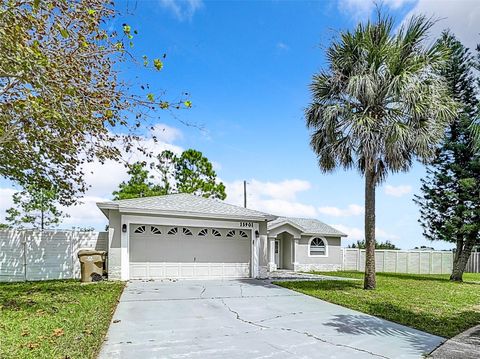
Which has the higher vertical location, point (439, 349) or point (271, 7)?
point (271, 7)

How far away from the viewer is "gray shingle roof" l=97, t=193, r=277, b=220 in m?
14.8

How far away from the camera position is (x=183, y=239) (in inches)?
635

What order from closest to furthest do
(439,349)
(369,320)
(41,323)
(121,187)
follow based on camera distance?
(439,349) → (41,323) → (369,320) → (121,187)

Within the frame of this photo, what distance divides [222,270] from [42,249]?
7278 millimetres

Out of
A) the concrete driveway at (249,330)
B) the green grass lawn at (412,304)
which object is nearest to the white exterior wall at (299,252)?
the green grass lawn at (412,304)

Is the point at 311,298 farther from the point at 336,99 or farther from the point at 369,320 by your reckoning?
the point at 336,99

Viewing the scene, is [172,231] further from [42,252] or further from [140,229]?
[42,252]

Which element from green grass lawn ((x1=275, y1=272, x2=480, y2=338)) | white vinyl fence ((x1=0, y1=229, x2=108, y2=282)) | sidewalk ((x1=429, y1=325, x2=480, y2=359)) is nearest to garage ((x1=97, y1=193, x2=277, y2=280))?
white vinyl fence ((x1=0, y1=229, x2=108, y2=282))

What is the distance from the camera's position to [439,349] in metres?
6.35

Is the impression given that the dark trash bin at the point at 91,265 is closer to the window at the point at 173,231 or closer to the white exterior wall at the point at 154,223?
the white exterior wall at the point at 154,223

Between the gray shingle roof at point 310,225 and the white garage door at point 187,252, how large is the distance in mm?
6116

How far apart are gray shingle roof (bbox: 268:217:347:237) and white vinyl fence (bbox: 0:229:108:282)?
35.2ft

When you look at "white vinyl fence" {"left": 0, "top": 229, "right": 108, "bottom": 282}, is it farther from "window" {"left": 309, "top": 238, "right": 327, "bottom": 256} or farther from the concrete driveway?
"window" {"left": 309, "top": 238, "right": 327, "bottom": 256}

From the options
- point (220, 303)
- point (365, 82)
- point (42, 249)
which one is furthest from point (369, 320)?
point (42, 249)
